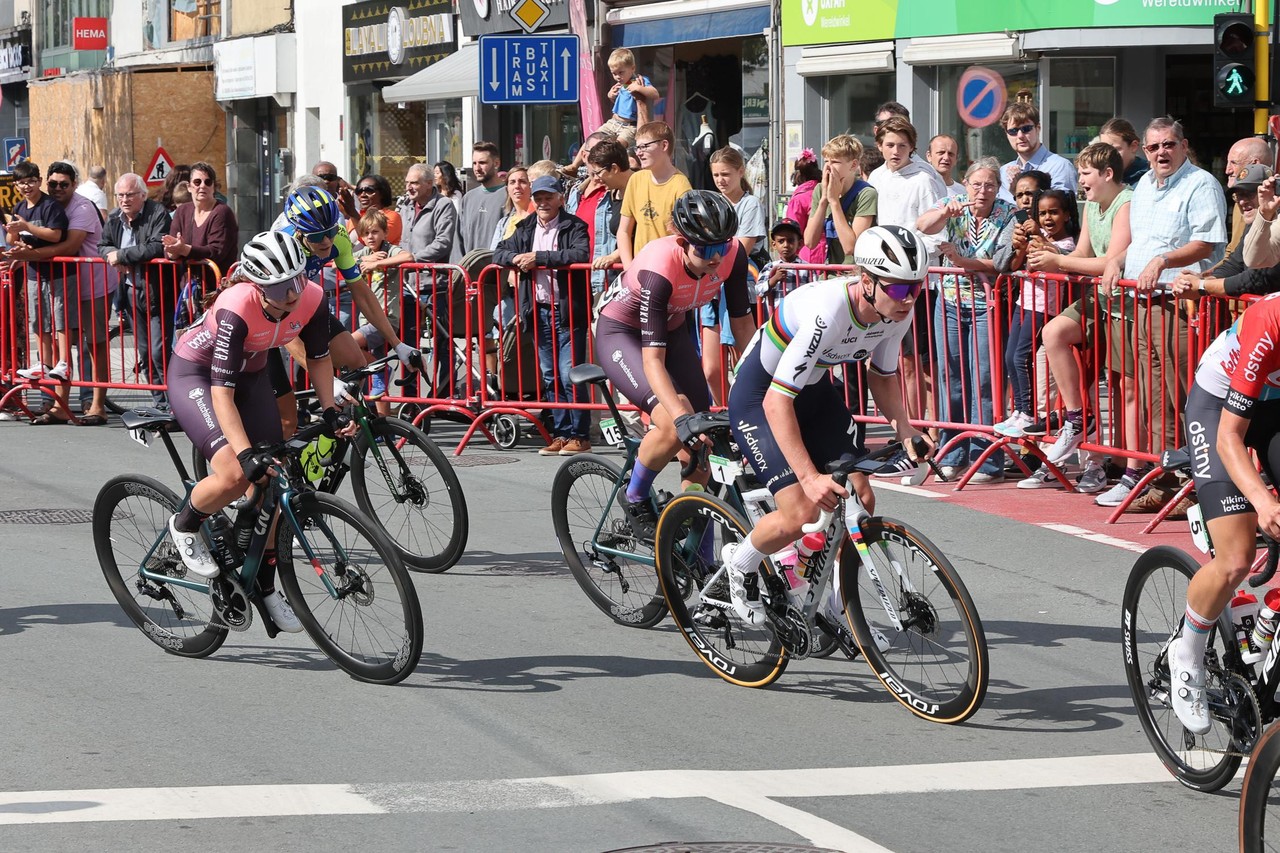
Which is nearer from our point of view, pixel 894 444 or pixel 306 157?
pixel 894 444

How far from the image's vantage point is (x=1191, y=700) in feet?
19.4

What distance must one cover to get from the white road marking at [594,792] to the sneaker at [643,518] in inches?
85.5

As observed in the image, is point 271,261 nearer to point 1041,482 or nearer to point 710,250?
point 710,250

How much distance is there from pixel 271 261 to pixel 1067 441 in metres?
5.56

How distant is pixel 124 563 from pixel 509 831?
3.17 m

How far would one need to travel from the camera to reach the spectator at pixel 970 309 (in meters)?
12.0

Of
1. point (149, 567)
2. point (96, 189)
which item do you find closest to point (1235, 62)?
point (149, 567)

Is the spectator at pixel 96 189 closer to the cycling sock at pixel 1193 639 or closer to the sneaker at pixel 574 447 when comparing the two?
the sneaker at pixel 574 447

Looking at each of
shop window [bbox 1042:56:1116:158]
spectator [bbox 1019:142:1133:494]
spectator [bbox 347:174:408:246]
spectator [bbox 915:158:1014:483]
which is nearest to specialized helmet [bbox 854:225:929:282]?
spectator [bbox 1019:142:1133:494]

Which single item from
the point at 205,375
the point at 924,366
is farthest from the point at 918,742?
the point at 924,366

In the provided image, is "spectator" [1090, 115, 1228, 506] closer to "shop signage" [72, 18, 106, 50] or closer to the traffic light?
the traffic light

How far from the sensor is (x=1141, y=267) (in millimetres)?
11008

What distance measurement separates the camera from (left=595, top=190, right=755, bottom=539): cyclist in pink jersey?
7.95 metres

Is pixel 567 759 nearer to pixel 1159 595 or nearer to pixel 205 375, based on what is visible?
pixel 1159 595
